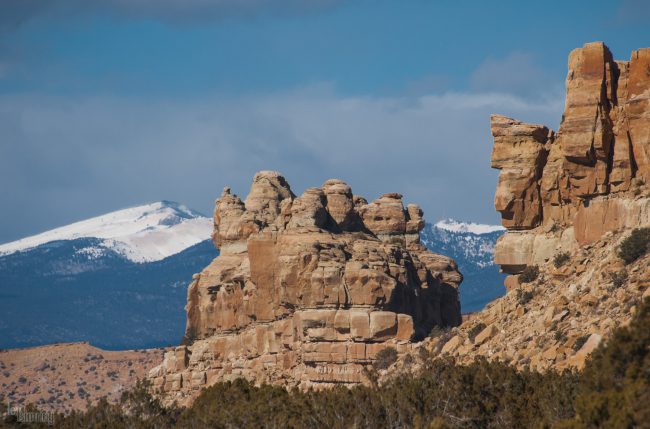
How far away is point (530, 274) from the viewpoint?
83750 millimetres

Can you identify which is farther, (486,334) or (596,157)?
(486,334)

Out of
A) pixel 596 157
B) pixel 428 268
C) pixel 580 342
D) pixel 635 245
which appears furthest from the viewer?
pixel 428 268

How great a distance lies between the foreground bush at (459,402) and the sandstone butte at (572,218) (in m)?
2.86

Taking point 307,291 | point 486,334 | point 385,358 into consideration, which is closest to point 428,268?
point 307,291

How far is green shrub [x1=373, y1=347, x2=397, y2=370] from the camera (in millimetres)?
93938

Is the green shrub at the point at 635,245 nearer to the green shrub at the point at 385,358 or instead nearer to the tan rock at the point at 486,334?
the tan rock at the point at 486,334

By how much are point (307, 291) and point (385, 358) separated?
7707 millimetres

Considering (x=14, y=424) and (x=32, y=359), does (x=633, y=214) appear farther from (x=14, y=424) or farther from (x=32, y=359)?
(x=32, y=359)

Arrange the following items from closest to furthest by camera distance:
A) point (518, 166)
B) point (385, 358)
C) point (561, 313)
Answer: point (561, 313) < point (518, 166) < point (385, 358)

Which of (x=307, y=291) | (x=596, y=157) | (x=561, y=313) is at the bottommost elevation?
(x=561, y=313)

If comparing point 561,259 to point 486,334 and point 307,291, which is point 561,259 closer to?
point 486,334

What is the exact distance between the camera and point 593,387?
58.9 metres

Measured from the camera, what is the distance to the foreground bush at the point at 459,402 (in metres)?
55.1

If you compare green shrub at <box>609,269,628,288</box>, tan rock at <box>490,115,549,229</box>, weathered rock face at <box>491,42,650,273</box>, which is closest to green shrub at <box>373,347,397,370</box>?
tan rock at <box>490,115,549,229</box>
